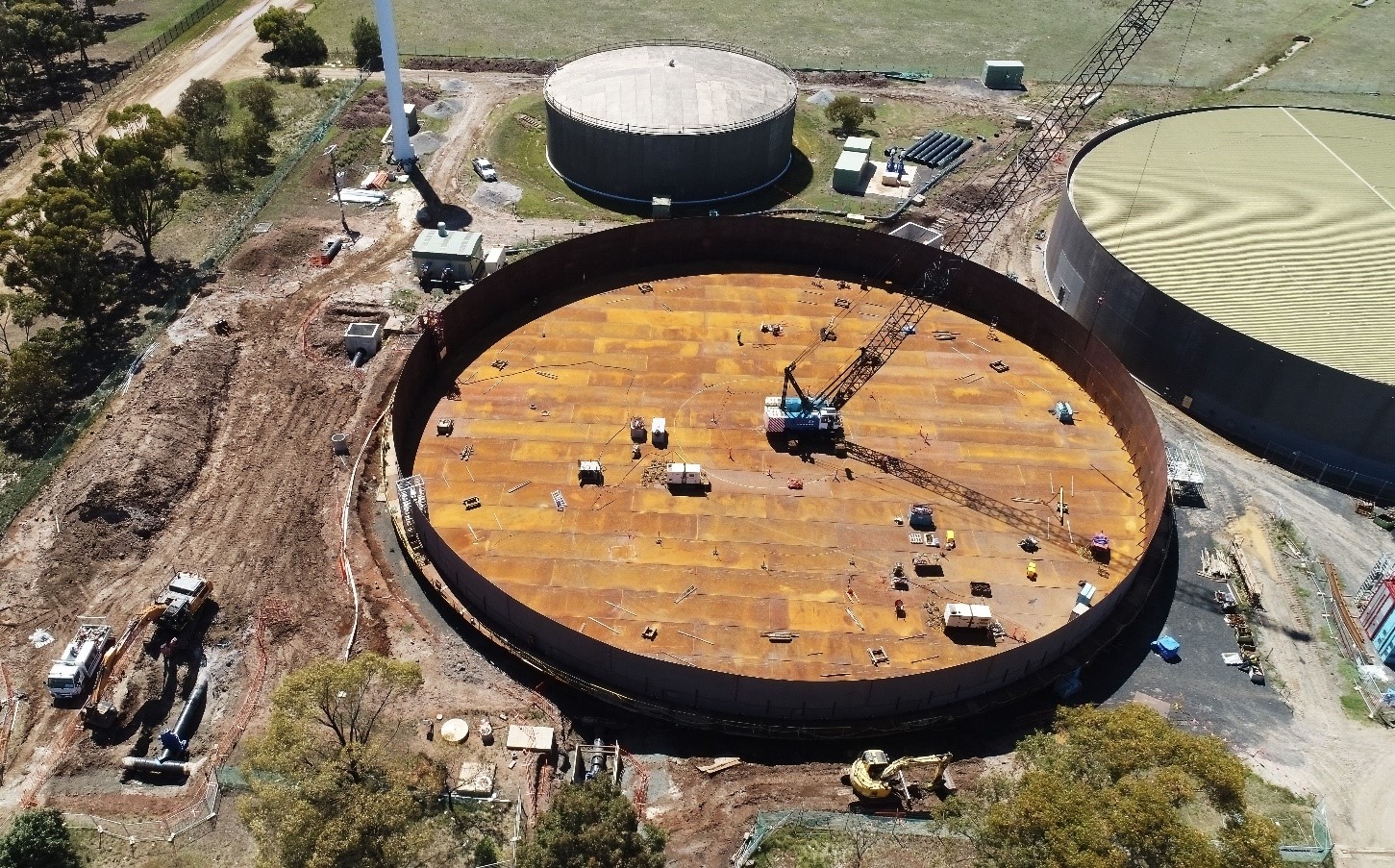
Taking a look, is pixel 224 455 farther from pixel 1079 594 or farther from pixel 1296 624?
pixel 1296 624

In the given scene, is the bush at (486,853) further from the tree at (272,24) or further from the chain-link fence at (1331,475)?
the tree at (272,24)

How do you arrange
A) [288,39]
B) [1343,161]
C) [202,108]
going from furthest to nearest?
[288,39] < [202,108] < [1343,161]

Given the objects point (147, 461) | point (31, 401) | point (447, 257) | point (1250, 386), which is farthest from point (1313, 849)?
point (31, 401)

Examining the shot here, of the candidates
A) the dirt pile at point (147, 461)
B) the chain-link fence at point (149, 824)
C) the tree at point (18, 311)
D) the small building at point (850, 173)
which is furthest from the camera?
the small building at point (850, 173)

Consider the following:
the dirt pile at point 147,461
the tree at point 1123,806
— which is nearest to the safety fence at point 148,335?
the dirt pile at point 147,461

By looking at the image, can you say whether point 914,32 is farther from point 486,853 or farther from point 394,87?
point 486,853
